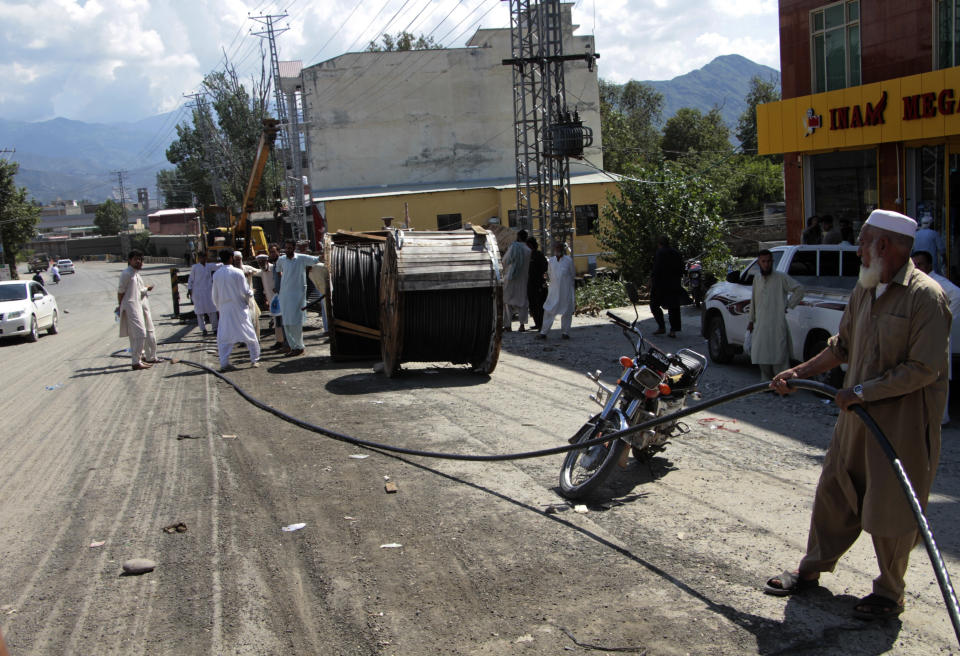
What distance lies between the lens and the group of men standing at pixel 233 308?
42.9ft

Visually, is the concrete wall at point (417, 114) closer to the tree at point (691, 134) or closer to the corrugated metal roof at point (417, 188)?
the corrugated metal roof at point (417, 188)

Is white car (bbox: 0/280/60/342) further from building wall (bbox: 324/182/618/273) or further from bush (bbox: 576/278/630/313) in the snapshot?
building wall (bbox: 324/182/618/273)

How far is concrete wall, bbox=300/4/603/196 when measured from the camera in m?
44.5

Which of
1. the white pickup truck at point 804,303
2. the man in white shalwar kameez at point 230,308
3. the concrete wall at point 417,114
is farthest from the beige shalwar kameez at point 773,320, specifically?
the concrete wall at point 417,114

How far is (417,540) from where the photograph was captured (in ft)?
17.5

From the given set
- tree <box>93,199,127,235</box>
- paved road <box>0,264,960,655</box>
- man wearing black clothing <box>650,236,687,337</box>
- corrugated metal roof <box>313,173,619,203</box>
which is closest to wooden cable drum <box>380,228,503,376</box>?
paved road <box>0,264,960,655</box>

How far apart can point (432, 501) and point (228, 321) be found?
7977mm

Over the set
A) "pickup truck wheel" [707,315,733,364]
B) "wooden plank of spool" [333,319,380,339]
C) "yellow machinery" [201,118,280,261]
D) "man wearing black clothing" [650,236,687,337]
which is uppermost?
"yellow machinery" [201,118,280,261]

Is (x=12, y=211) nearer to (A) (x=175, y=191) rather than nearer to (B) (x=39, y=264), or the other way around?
(B) (x=39, y=264)

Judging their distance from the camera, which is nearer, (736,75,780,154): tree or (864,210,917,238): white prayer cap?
(864,210,917,238): white prayer cap

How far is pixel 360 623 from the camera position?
14.0ft

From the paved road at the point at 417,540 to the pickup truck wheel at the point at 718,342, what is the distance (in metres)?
2.53

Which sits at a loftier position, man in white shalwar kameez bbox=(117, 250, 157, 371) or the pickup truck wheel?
man in white shalwar kameez bbox=(117, 250, 157, 371)

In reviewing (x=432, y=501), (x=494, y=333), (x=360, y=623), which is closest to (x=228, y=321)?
(x=494, y=333)
